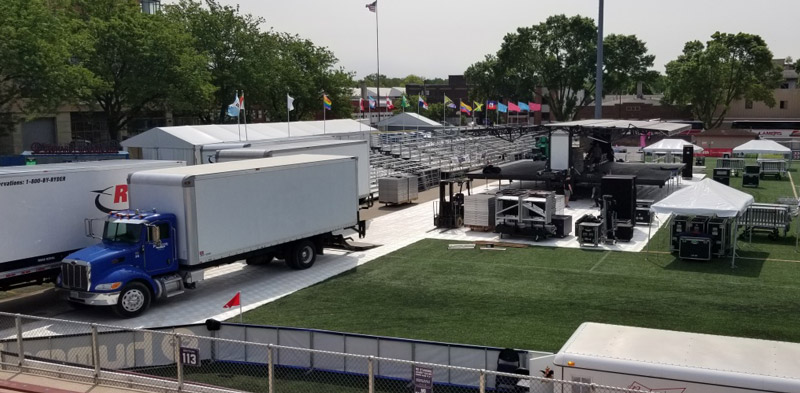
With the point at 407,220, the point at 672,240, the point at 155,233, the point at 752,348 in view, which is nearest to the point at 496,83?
the point at 407,220

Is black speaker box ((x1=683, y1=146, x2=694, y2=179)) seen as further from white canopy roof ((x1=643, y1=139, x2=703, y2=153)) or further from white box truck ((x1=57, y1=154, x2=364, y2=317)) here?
white box truck ((x1=57, y1=154, x2=364, y2=317))

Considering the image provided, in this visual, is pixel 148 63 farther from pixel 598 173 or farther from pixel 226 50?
pixel 598 173

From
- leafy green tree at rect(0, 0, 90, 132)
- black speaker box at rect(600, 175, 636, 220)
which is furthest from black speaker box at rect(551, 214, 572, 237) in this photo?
leafy green tree at rect(0, 0, 90, 132)

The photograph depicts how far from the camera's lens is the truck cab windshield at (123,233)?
56.4 feet

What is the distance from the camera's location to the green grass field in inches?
613

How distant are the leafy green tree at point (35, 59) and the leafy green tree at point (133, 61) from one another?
12.5 ft

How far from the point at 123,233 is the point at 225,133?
1487cm

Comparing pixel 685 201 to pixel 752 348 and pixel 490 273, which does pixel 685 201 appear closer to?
pixel 490 273

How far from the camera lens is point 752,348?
10172 millimetres

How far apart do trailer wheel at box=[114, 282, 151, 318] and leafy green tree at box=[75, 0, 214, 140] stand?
32.8 metres

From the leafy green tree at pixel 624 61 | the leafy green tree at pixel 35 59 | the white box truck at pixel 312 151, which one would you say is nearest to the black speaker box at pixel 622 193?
the white box truck at pixel 312 151

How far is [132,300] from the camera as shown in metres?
17.0

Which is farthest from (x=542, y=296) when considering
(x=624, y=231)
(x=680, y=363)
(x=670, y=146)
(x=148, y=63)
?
(x=148, y=63)

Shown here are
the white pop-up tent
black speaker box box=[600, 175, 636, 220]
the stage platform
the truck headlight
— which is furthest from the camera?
the stage platform
